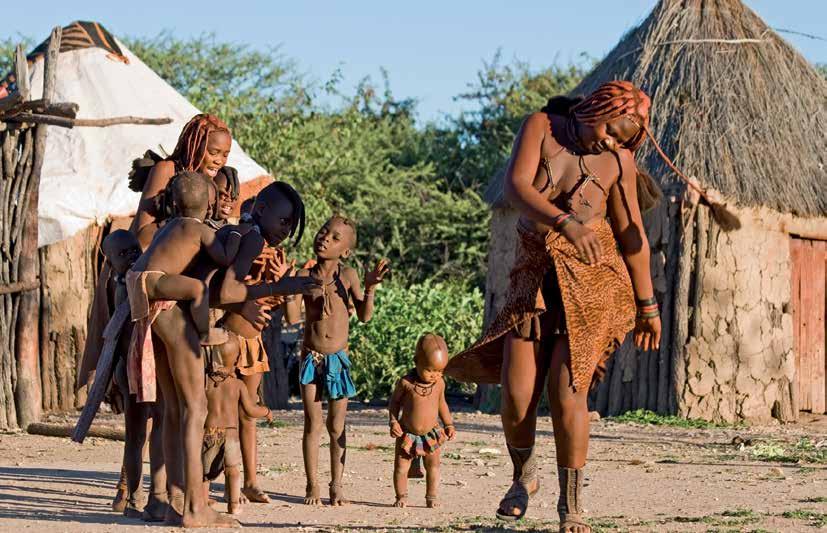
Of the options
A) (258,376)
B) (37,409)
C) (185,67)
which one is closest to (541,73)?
(185,67)

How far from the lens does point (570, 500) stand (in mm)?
4836

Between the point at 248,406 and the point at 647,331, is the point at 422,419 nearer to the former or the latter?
the point at 248,406

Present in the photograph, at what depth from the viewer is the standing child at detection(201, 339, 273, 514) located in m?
5.47

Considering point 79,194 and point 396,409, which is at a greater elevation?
point 79,194

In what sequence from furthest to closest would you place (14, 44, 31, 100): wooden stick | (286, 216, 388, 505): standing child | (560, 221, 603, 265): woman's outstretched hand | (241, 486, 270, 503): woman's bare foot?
(14, 44, 31, 100): wooden stick, (286, 216, 388, 505): standing child, (241, 486, 270, 503): woman's bare foot, (560, 221, 603, 265): woman's outstretched hand

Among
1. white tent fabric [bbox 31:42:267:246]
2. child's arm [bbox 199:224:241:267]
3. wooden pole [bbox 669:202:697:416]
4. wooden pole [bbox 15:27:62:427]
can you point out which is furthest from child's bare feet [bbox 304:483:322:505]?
white tent fabric [bbox 31:42:267:246]

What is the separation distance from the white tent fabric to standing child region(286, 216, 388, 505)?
5215 mm

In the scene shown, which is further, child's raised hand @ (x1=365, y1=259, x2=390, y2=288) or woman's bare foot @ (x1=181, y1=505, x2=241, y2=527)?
child's raised hand @ (x1=365, y1=259, x2=390, y2=288)

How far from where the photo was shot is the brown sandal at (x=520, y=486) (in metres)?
4.96

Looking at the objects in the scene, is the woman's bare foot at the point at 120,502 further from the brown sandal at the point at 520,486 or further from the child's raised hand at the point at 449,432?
the brown sandal at the point at 520,486

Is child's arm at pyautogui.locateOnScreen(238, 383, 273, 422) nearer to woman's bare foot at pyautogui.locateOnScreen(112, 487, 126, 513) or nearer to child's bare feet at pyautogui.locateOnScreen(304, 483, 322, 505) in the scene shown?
child's bare feet at pyautogui.locateOnScreen(304, 483, 322, 505)

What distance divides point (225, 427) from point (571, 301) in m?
1.61

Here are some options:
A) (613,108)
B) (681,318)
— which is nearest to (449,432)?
(613,108)

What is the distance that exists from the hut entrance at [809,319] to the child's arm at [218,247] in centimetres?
749
